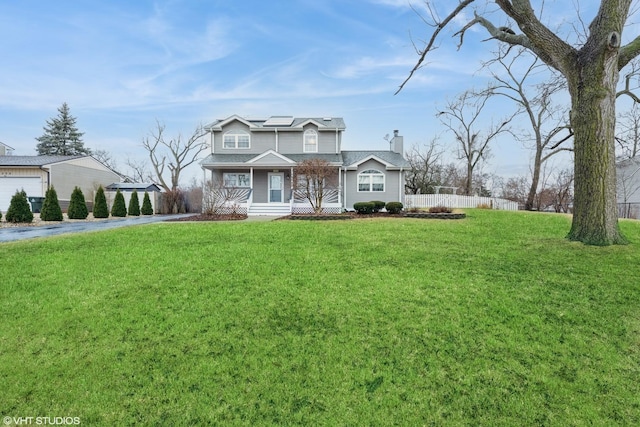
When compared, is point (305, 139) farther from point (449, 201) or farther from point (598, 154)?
point (598, 154)

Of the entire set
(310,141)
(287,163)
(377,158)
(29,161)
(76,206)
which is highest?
(310,141)

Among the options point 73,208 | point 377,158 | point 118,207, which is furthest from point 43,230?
point 377,158

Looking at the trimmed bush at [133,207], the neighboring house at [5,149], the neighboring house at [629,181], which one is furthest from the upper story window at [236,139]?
the neighboring house at [629,181]

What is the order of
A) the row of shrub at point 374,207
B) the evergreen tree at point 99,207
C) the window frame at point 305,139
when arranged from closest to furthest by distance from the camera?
the row of shrub at point 374,207 < the evergreen tree at point 99,207 < the window frame at point 305,139

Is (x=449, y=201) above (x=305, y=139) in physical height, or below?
below

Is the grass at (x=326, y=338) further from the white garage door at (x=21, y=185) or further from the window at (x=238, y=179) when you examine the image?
the white garage door at (x=21, y=185)

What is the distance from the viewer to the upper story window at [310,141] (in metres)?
21.2

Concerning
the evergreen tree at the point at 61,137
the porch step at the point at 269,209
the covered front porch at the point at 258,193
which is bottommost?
the porch step at the point at 269,209

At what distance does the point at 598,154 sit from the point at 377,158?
1357cm

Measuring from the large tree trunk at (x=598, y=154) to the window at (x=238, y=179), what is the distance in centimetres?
1653

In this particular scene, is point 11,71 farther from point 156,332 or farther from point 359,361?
point 359,361

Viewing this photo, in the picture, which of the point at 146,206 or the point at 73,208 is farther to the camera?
the point at 146,206

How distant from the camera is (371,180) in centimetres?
2028

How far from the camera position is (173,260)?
21.2 feet
